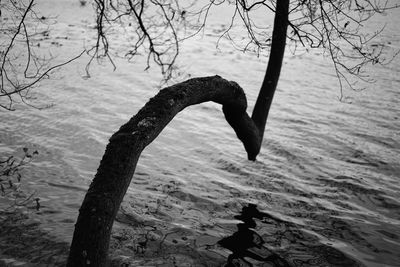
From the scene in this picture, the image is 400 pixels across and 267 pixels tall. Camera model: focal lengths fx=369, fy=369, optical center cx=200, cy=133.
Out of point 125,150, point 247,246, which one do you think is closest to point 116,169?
point 125,150

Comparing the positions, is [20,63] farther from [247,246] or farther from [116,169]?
[116,169]

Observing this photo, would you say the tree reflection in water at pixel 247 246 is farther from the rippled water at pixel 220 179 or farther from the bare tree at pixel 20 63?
the bare tree at pixel 20 63

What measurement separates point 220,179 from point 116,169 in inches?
208

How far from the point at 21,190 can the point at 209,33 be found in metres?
18.5

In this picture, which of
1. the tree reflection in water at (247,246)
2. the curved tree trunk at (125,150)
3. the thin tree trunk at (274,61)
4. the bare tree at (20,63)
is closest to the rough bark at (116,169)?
the curved tree trunk at (125,150)

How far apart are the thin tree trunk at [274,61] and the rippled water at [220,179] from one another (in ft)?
6.30

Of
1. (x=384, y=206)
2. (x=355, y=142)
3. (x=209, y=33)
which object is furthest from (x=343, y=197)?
(x=209, y=33)

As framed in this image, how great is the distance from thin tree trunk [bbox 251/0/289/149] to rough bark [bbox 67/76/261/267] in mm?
1594

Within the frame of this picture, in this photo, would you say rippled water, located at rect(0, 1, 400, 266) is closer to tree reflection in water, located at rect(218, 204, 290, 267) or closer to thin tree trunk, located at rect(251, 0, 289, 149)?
tree reflection in water, located at rect(218, 204, 290, 267)

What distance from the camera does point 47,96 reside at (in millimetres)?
12102

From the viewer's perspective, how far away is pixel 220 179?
8195mm

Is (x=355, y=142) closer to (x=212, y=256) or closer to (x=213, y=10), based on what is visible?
(x=212, y=256)

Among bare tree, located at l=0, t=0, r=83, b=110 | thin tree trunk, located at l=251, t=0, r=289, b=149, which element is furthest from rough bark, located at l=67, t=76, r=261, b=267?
thin tree trunk, located at l=251, t=0, r=289, b=149

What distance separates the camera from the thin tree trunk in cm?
572
